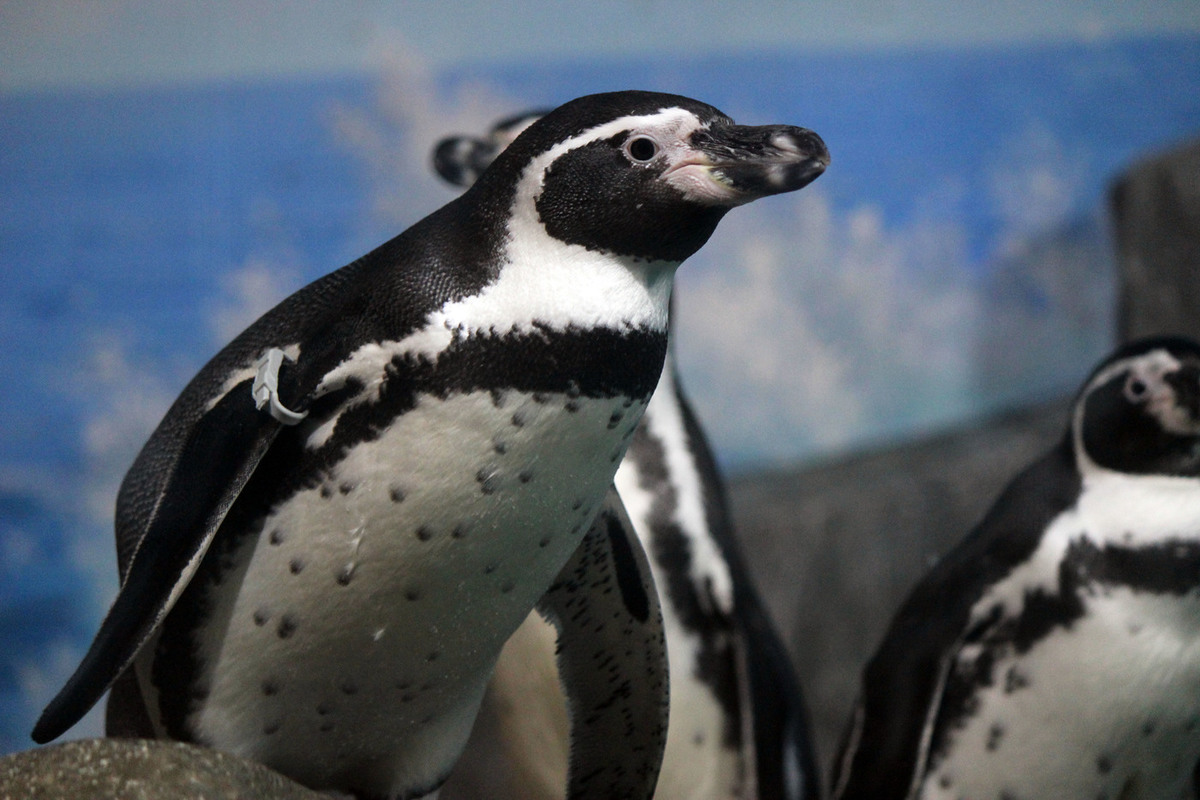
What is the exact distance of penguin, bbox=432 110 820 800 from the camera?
5.58 feet

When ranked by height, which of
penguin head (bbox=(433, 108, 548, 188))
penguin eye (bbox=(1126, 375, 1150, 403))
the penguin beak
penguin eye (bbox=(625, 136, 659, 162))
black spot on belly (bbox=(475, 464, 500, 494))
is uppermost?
penguin eye (bbox=(625, 136, 659, 162))

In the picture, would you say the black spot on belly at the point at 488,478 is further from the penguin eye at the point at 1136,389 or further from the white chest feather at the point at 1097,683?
the penguin eye at the point at 1136,389

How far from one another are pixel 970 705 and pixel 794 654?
144 centimetres

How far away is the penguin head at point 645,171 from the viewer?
97 cm

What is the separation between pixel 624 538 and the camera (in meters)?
1.32

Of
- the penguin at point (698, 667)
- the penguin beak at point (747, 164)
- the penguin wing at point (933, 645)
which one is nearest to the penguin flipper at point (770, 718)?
the penguin at point (698, 667)

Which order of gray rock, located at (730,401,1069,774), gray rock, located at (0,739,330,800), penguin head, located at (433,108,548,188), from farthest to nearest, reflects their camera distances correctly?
gray rock, located at (730,401,1069,774), penguin head, located at (433,108,548,188), gray rock, located at (0,739,330,800)

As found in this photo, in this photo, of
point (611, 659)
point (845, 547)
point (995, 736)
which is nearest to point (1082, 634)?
point (995, 736)

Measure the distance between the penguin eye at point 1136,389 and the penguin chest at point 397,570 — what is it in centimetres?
105

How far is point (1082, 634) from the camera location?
5.54 feet

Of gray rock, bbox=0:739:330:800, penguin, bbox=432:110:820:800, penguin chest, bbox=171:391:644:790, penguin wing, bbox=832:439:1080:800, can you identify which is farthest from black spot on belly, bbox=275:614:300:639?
penguin wing, bbox=832:439:1080:800

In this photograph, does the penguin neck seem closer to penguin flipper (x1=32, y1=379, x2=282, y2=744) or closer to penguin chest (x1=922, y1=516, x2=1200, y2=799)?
penguin flipper (x1=32, y1=379, x2=282, y2=744)

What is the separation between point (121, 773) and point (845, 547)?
101 inches

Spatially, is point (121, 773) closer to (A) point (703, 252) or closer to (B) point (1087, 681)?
(B) point (1087, 681)
